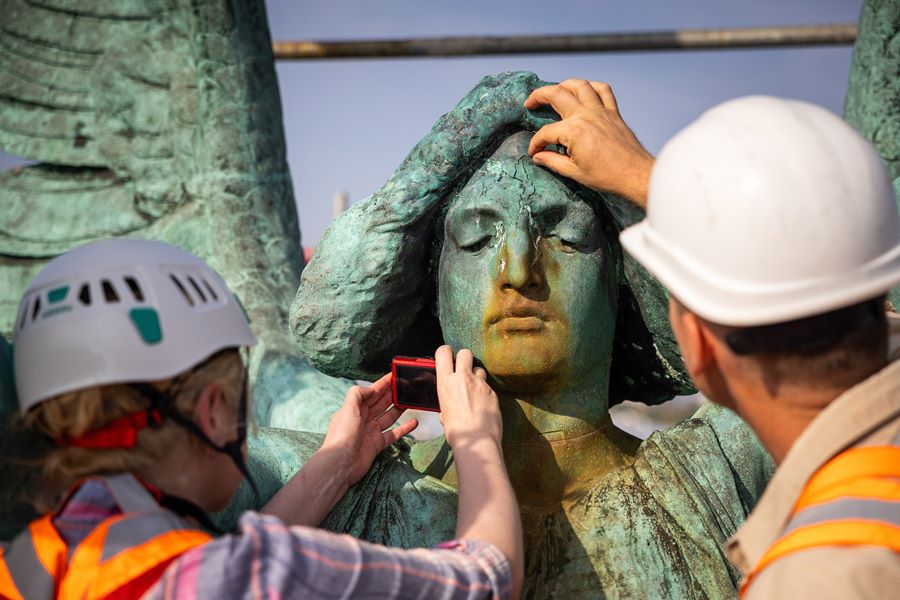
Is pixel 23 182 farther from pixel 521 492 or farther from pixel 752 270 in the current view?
pixel 752 270

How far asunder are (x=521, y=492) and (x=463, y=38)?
439 centimetres

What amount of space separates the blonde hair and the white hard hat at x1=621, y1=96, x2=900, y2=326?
2.67 feet

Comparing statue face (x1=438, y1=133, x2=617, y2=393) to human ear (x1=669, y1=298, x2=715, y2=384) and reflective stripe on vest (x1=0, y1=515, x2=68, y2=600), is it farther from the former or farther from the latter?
reflective stripe on vest (x1=0, y1=515, x2=68, y2=600)

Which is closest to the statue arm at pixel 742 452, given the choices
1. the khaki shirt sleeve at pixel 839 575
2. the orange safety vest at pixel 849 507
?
the orange safety vest at pixel 849 507

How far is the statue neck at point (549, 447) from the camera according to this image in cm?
272

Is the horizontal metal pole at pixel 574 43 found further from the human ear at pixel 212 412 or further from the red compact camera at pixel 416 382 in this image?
the human ear at pixel 212 412

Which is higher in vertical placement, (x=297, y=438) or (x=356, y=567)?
(x=356, y=567)

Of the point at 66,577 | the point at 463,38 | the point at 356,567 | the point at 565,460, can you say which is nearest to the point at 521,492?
the point at 565,460

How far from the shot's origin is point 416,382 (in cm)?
259

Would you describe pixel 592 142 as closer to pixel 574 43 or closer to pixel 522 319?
pixel 522 319

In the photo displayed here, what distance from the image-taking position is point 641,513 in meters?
2.64

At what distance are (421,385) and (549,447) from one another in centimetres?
36

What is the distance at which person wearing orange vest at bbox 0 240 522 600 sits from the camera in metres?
1.67

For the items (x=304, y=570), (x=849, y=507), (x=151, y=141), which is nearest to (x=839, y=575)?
(x=849, y=507)
